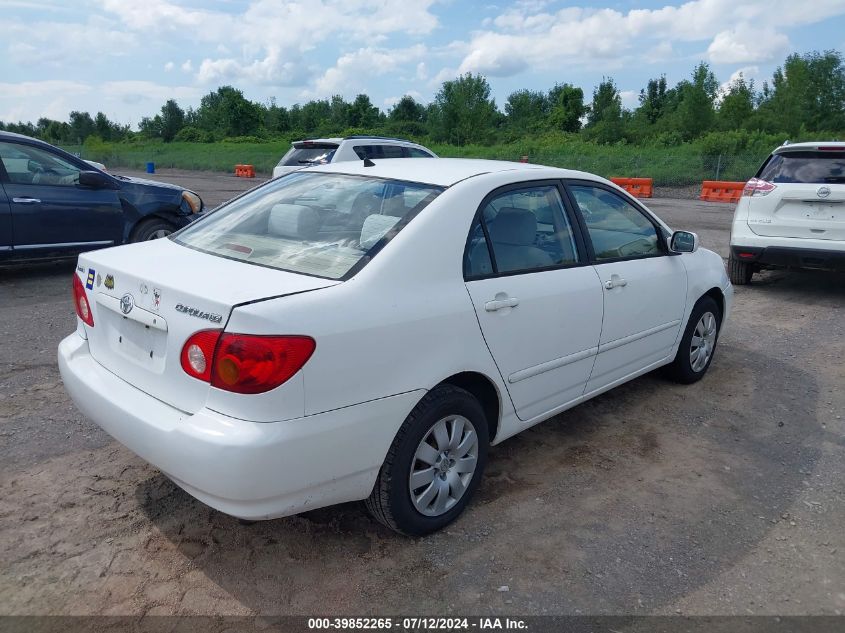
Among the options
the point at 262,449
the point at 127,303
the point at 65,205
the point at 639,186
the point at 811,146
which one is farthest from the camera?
the point at 639,186

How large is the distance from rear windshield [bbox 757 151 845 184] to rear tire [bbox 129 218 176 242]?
23.8ft

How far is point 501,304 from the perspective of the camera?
3197 millimetres

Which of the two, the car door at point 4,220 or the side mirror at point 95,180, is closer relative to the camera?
the car door at point 4,220

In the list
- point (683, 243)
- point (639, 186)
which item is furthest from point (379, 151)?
point (639, 186)

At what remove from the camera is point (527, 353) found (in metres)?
3.38

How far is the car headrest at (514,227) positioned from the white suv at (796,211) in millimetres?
5435

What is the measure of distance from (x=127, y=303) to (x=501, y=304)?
1657 mm

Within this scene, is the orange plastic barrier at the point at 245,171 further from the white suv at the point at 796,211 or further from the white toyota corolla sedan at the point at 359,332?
Answer: the white toyota corolla sedan at the point at 359,332

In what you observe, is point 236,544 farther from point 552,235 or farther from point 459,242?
point 552,235

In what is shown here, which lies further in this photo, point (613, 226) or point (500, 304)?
point (613, 226)

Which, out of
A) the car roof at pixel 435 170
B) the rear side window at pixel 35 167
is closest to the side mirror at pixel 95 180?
the rear side window at pixel 35 167

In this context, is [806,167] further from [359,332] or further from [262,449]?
[262,449]

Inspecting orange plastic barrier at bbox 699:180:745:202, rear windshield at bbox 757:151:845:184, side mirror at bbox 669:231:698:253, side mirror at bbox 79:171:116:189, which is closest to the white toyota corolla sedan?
side mirror at bbox 669:231:698:253

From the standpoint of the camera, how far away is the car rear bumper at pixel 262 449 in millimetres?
2404
